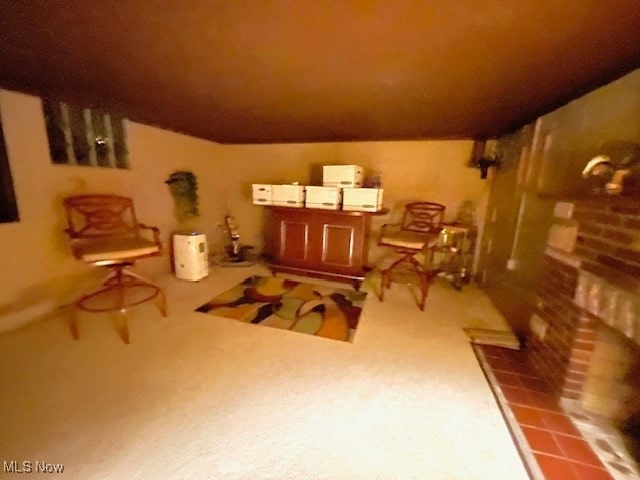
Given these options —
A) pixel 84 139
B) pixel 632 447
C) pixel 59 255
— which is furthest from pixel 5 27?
pixel 632 447

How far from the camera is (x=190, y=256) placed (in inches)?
117

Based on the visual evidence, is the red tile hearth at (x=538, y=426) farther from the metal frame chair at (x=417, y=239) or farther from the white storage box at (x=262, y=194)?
the white storage box at (x=262, y=194)

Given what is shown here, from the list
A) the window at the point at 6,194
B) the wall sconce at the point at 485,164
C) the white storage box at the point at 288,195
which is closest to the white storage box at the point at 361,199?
the white storage box at the point at 288,195

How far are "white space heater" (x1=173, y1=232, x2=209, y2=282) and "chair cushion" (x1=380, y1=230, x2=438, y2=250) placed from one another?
2.04 metres

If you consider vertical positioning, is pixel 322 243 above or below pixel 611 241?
below

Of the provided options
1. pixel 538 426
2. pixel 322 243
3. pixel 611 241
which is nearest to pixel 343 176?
pixel 322 243

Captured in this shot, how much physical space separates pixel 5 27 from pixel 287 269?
2583 millimetres

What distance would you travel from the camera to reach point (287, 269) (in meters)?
3.15

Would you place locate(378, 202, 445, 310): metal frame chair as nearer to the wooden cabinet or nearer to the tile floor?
the wooden cabinet

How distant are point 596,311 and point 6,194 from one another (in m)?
3.81

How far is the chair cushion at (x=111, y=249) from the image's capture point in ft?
5.94

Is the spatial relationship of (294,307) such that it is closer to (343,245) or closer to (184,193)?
(343,245)

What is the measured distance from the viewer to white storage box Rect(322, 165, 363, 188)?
2797mm

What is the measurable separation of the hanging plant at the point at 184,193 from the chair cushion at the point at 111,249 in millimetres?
1198
